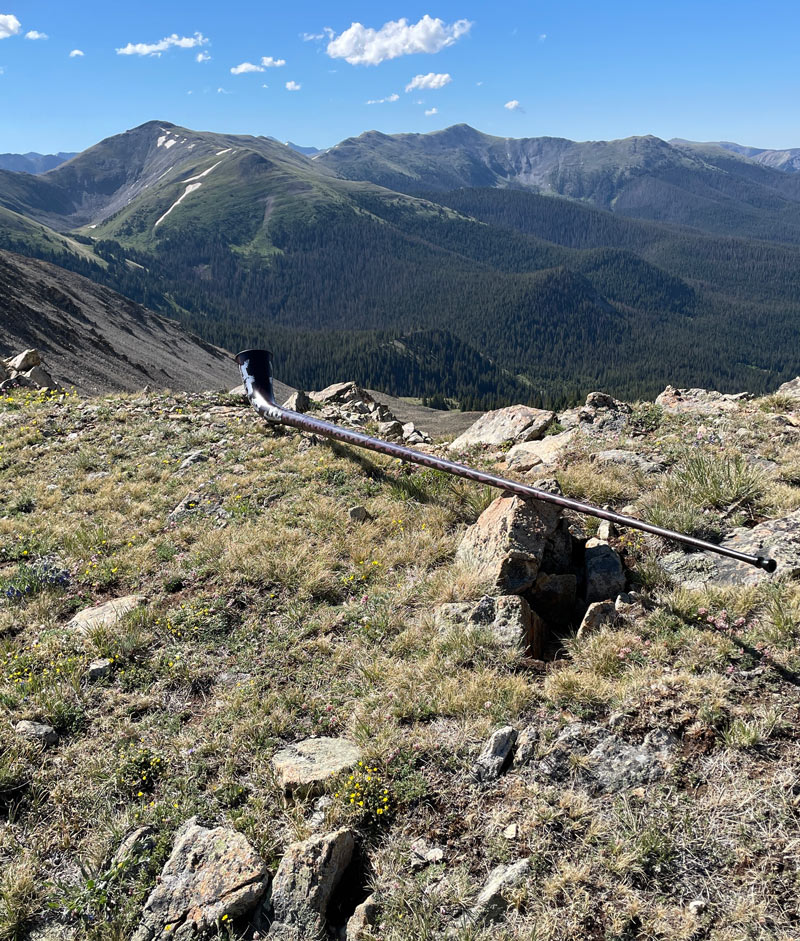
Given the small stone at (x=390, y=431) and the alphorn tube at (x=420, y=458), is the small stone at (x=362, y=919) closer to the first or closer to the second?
the alphorn tube at (x=420, y=458)

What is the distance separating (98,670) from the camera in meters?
5.96

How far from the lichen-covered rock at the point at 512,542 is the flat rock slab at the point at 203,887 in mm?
3386

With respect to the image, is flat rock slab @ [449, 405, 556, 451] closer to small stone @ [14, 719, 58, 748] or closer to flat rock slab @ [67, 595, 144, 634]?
flat rock slab @ [67, 595, 144, 634]

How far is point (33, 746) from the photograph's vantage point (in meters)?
5.13

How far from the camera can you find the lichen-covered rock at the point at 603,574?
6.01m

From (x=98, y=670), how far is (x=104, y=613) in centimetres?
108

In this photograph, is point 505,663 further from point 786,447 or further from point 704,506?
point 786,447

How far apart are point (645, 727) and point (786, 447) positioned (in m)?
5.89

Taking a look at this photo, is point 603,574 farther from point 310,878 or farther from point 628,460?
point 310,878

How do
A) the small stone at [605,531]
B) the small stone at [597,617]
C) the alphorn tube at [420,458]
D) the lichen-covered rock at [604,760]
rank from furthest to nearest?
the small stone at [605,531]
the small stone at [597,617]
the alphorn tube at [420,458]
the lichen-covered rock at [604,760]

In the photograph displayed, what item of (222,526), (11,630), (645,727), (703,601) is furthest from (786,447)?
(11,630)

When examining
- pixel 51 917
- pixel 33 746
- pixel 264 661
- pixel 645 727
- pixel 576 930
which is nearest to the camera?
pixel 576 930

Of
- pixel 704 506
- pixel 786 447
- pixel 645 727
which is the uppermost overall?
pixel 786 447

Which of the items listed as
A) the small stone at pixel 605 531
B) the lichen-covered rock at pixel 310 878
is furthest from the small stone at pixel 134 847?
the small stone at pixel 605 531
